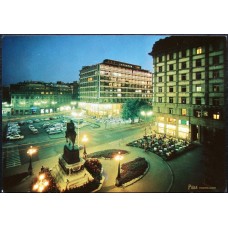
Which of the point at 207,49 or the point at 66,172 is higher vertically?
the point at 207,49

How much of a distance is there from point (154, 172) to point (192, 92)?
43.3 feet

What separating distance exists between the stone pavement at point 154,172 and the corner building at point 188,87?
436 cm

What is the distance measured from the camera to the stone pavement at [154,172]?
41.5ft

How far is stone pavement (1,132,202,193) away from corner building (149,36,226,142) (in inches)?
172

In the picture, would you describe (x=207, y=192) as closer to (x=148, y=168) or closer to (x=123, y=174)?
(x=148, y=168)

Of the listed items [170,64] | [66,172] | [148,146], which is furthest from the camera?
[170,64]

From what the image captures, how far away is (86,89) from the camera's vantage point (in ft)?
180

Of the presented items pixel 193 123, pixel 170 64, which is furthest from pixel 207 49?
pixel 193 123

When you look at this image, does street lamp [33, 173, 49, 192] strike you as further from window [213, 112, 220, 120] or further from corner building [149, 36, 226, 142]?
window [213, 112, 220, 120]

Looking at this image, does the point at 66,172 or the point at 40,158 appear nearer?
the point at 66,172

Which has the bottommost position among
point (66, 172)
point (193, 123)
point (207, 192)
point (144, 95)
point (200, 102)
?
point (207, 192)

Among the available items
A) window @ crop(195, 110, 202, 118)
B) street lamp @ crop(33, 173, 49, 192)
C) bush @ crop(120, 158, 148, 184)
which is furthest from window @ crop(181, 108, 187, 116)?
street lamp @ crop(33, 173, 49, 192)

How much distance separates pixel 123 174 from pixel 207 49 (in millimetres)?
16487
